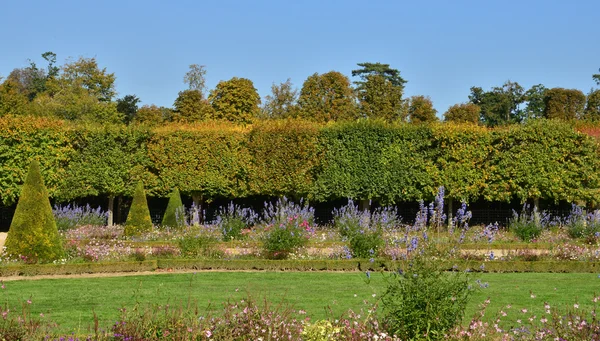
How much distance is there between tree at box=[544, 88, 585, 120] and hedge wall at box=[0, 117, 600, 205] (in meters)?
18.9

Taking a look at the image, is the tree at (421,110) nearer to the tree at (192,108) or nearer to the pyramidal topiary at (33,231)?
the tree at (192,108)

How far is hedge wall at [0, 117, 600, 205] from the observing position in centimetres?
2411

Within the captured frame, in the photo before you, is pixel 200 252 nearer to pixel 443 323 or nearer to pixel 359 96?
pixel 443 323

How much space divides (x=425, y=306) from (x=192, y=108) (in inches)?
1515

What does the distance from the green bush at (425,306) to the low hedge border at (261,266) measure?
7047mm

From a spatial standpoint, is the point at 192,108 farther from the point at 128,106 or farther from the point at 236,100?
the point at 128,106

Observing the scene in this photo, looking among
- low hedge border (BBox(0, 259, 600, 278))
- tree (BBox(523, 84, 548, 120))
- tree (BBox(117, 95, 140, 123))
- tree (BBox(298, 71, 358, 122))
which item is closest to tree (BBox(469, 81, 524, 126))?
A: tree (BBox(523, 84, 548, 120))

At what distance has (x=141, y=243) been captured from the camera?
58.5 feet

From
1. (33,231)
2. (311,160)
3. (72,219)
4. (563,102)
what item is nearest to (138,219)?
(72,219)

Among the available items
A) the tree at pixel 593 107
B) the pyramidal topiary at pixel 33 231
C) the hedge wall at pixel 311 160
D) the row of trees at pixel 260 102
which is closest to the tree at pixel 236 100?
the row of trees at pixel 260 102

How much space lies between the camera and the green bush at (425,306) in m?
5.91

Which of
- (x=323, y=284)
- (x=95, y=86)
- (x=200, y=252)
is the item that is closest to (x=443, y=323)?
(x=323, y=284)

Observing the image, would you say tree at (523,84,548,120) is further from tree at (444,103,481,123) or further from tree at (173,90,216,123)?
tree at (173,90,216,123)

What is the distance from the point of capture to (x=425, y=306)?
6.01m
